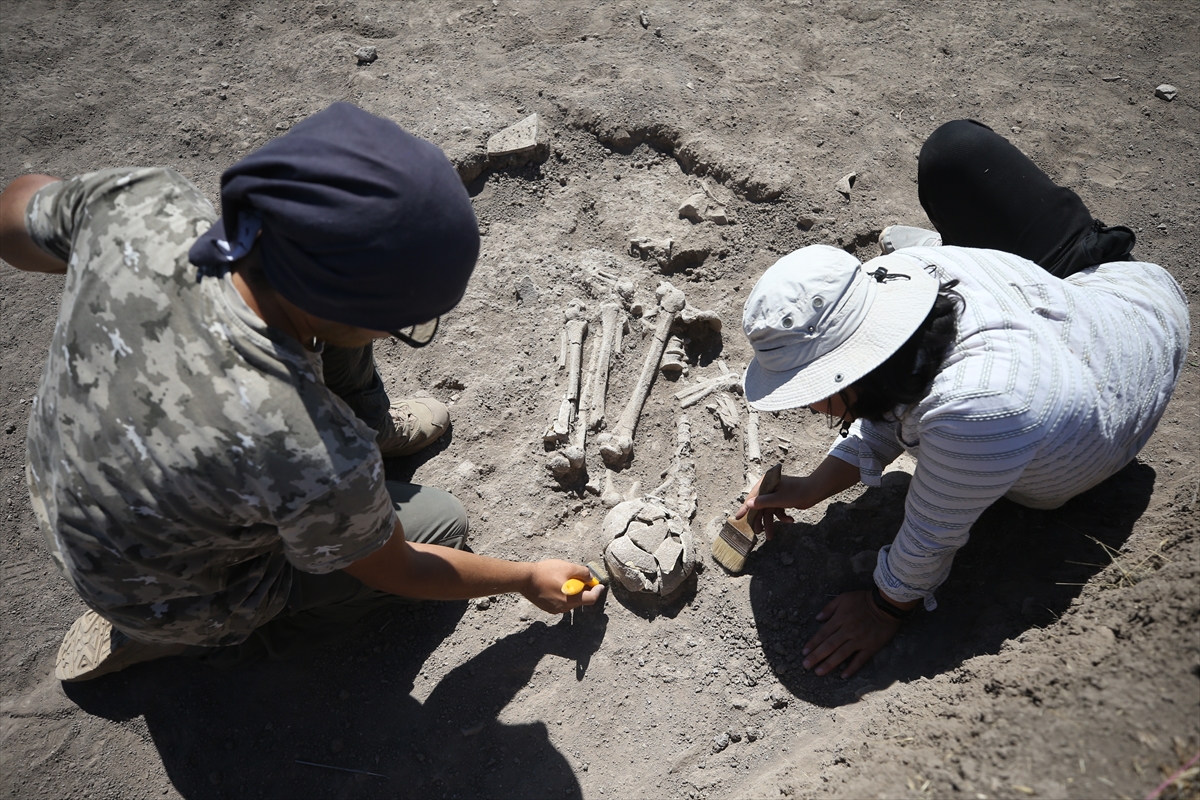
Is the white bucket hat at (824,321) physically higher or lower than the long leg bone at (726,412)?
higher

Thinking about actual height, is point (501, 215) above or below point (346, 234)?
below

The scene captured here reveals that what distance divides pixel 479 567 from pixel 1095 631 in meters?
2.06

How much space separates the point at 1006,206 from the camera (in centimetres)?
309

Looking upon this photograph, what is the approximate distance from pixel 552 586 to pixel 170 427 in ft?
4.70

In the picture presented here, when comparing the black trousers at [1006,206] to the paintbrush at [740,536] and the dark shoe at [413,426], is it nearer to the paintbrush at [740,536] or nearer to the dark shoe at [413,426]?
the paintbrush at [740,536]

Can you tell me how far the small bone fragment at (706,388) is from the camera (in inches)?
139

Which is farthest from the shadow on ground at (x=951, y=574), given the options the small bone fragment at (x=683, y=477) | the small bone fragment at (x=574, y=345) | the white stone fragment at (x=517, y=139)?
the white stone fragment at (x=517, y=139)

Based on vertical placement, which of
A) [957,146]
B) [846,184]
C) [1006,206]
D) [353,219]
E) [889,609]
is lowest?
[889,609]

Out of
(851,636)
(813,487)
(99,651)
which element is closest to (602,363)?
(813,487)

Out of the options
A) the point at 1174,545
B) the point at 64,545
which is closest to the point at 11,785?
the point at 64,545

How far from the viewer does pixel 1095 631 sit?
2.30 meters

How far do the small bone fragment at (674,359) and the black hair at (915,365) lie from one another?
56.5 inches

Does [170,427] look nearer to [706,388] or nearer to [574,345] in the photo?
[574,345]

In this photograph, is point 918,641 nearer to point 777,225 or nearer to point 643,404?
point 643,404
